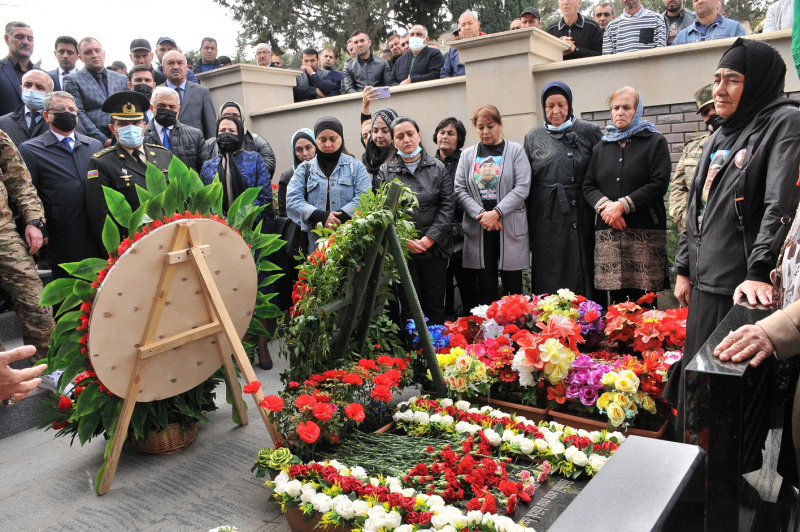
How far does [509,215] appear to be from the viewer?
17.5 ft

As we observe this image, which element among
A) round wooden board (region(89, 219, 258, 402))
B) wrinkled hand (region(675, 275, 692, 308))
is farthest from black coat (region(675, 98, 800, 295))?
round wooden board (region(89, 219, 258, 402))

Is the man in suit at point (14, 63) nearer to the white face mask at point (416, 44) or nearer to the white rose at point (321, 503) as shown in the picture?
the white face mask at point (416, 44)

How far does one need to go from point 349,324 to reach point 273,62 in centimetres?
948

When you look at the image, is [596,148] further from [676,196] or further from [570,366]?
[570,366]

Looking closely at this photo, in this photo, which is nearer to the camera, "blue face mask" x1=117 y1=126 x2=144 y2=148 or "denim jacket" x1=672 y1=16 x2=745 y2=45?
"blue face mask" x1=117 y1=126 x2=144 y2=148

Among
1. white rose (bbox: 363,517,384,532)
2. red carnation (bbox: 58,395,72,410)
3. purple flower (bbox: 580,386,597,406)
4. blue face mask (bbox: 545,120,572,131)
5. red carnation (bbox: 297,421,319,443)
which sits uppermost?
blue face mask (bbox: 545,120,572,131)

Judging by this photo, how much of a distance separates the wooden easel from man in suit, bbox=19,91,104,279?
7.63 feet

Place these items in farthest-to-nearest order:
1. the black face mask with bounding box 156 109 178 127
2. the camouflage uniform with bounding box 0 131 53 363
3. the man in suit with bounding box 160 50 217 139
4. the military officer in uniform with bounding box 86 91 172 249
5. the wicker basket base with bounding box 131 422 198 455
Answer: the man in suit with bounding box 160 50 217 139, the black face mask with bounding box 156 109 178 127, the military officer in uniform with bounding box 86 91 172 249, the camouflage uniform with bounding box 0 131 53 363, the wicker basket base with bounding box 131 422 198 455

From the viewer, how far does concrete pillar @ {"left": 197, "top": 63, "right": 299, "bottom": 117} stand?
9.56 m

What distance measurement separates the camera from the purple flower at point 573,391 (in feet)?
11.8

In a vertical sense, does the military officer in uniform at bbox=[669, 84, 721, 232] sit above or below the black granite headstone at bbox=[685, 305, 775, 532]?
above

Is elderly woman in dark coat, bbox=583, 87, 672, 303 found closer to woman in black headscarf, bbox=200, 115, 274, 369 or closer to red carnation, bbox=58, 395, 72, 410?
woman in black headscarf, bbox=200, 115, 274, 369

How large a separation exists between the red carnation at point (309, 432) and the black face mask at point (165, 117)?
13.4ft

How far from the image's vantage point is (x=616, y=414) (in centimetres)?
330
